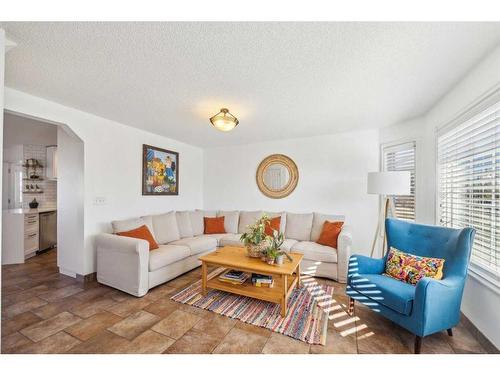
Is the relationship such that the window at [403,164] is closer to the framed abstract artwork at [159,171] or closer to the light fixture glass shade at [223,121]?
the light fixture glass shade at [223,121]

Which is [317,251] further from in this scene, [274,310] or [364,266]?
[274,310]

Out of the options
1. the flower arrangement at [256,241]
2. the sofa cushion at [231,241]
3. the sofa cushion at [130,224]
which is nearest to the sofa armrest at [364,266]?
the flower arrangement at [256,241]

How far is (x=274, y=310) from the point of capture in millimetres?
2178

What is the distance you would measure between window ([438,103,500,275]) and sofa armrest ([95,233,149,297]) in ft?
10.8

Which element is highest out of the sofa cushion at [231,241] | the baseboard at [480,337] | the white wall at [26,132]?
the white wall at [26,132]

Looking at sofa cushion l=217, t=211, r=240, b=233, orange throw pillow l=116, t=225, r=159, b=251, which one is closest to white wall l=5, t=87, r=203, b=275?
orange throw pillow l=116, t=225, r=159, b=251

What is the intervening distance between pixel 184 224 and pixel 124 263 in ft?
4.59

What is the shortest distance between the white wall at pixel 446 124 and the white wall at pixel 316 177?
1.94 ft

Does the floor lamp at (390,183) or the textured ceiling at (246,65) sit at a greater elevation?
the textured ceiling at (246,65)

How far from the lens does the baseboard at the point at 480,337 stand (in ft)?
5.19

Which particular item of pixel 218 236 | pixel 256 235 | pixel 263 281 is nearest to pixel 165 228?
pixel 218 236

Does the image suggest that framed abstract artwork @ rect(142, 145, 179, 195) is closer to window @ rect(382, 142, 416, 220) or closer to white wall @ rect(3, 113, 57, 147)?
white wall @ rect(3, 113, 57, 147)

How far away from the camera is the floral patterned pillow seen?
1837 millimetres

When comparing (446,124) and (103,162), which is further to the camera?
(103,162)
